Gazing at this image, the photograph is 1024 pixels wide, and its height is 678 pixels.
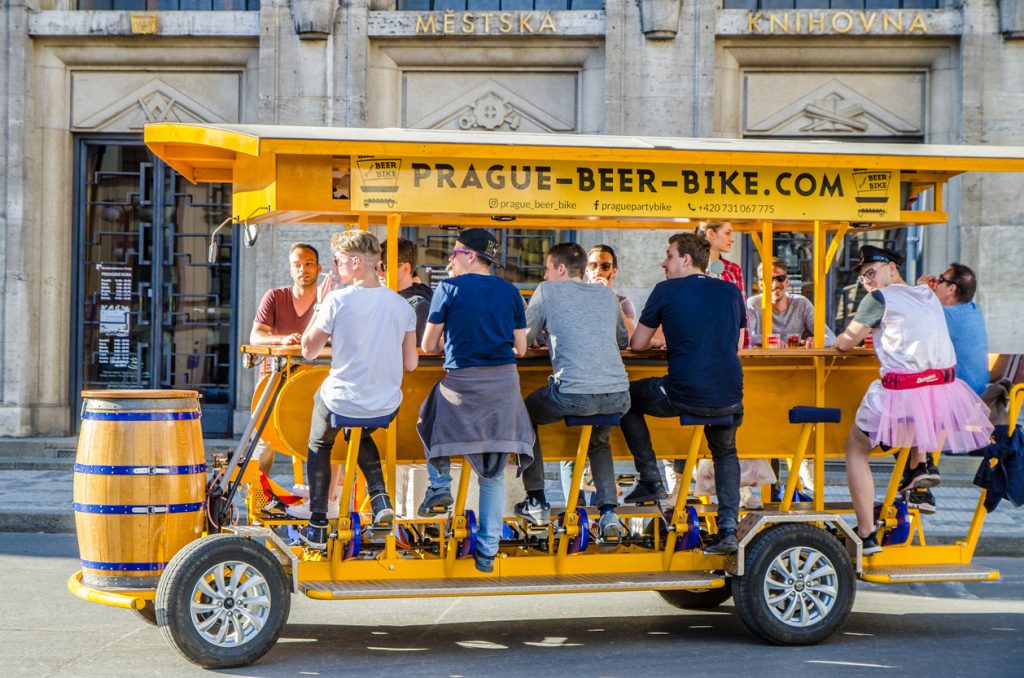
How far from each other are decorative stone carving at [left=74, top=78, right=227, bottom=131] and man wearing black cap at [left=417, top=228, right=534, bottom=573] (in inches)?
335

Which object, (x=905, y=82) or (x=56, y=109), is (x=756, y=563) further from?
(x=56, y=109)

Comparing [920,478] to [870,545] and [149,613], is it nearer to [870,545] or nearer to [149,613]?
[870,545]

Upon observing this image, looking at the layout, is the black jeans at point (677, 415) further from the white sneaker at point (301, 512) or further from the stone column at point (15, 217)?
the stone column at point (15, 217)

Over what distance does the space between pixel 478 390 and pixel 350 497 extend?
85 cm

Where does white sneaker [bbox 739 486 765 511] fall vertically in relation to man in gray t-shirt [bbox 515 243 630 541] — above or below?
below

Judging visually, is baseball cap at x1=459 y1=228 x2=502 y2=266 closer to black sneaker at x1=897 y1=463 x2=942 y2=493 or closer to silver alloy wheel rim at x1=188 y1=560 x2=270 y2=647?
silver alloy wheel rim at x1=188 y1=560 x2=270 y2=647

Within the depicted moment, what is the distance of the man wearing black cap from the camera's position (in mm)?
6688

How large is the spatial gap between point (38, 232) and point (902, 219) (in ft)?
32.9

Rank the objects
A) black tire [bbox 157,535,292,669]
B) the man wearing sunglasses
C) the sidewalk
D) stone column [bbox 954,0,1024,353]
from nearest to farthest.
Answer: black tire [bbox 157,535,292,669], the man wearing sunglasses, the sidewalk, stone column [bbox 954,0,1024,353]

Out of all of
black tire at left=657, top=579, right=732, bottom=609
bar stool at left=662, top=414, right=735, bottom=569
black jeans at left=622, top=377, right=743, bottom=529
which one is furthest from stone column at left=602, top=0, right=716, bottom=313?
bar stool at left=662, top=414, right=735, bottom=569

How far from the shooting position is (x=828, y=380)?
7785 mm

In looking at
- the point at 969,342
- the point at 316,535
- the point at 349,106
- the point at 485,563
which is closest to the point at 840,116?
the point at 349,106

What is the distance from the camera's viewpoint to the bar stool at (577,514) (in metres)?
6.97

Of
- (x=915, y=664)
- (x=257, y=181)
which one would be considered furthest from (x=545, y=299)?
(x=915, y=664)
